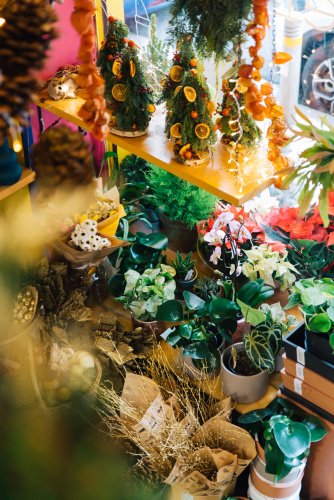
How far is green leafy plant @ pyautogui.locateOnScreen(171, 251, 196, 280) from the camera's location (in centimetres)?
208

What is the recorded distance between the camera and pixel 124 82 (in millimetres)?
1685

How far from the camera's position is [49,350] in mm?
1865

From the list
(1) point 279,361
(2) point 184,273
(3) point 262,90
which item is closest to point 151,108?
(3) point 262,90

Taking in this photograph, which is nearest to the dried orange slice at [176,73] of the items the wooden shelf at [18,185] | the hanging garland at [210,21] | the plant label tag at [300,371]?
the hanging garland at [210,21]

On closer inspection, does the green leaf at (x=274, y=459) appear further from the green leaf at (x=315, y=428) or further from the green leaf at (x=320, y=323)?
the green leaf at (x=320, y=323)

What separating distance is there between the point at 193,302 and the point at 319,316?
0.44 meters

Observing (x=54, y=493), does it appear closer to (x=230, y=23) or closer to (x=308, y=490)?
(x=308, y=490)

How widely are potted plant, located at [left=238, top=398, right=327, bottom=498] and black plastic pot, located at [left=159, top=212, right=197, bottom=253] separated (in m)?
0.73

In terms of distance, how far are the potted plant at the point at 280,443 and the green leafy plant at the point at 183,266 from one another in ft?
1.78

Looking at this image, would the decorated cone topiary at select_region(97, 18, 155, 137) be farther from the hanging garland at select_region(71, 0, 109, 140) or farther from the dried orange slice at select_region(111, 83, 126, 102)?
the hanging garland at select_region(71, 0, 109, 140)

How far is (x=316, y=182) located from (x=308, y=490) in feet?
3.83

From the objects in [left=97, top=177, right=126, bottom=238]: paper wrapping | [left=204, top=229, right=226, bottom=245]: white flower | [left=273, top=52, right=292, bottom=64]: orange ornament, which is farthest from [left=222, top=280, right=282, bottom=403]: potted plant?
[left=273, top=52, right=292, bottom=64]: orange ornament

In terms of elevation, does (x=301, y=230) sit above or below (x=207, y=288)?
above

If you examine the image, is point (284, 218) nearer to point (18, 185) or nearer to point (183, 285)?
point (183, 285)
